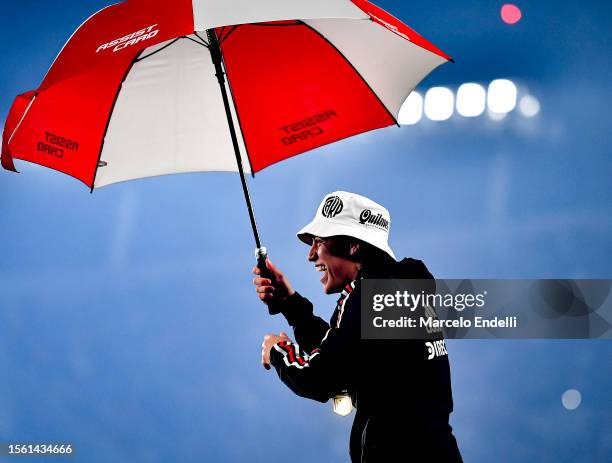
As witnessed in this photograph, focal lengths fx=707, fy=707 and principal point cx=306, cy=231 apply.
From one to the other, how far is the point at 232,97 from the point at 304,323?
73cm

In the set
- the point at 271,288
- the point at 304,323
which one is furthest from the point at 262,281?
the point at 304,323

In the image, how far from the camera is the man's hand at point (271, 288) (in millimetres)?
1932

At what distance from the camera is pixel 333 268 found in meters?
1.73

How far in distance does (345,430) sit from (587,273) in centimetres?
153

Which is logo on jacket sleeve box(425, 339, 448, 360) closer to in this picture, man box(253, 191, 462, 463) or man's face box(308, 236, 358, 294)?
man box(253, 191, 462, 463)

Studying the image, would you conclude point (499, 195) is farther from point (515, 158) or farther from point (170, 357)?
point (170, 357)

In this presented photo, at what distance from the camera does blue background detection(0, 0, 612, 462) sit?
3.64 m

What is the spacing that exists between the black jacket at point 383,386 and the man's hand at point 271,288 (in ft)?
1.23

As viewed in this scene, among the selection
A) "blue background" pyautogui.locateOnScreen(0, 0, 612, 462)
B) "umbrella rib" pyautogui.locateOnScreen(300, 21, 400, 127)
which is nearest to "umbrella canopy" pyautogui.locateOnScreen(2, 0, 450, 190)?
"umbrella rib" pyautogui.locateOnScreen(300, 21, 400, 127)

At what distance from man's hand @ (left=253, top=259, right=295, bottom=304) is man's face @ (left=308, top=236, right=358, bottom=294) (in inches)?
9.3

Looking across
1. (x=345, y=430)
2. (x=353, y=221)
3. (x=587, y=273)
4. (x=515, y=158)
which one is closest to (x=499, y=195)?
(x=515, y=158)

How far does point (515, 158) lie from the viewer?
148 inches

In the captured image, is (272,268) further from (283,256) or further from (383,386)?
(283,256)

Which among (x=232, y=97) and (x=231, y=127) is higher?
(x=232, y=97)
